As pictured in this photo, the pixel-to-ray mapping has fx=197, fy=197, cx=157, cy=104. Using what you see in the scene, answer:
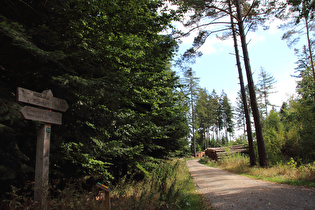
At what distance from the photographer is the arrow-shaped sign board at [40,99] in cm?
325

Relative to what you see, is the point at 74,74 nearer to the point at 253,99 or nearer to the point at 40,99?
the point at 40,99

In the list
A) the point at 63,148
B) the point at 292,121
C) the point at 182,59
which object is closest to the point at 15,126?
the point at 63,148

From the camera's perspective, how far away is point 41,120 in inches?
140

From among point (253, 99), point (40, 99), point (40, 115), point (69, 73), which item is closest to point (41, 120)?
point (40, 115)

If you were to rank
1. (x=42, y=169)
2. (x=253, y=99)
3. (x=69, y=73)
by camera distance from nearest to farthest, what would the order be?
(x=42, y=169), (x=69, y=73), (x=253, y=99)

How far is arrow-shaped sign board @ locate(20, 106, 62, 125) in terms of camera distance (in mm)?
3180

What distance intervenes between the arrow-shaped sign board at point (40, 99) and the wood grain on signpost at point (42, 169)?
40 cm

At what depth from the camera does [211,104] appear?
52281 mm

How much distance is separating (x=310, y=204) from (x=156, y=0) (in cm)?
804

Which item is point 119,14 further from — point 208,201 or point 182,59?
point 182,59

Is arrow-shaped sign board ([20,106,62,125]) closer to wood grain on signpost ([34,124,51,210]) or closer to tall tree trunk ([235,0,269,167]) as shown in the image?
wood grain on signpost ([34,124,51,210])

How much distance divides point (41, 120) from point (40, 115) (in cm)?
9

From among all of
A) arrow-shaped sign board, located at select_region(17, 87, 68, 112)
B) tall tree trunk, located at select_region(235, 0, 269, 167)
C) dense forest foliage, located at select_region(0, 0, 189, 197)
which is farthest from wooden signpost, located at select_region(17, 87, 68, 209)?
tall tree trunk, located at select_region(235, 0, 269, 167)

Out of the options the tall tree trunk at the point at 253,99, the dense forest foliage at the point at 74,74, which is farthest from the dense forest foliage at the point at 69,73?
the tall tree trunk at the point at 253,99
